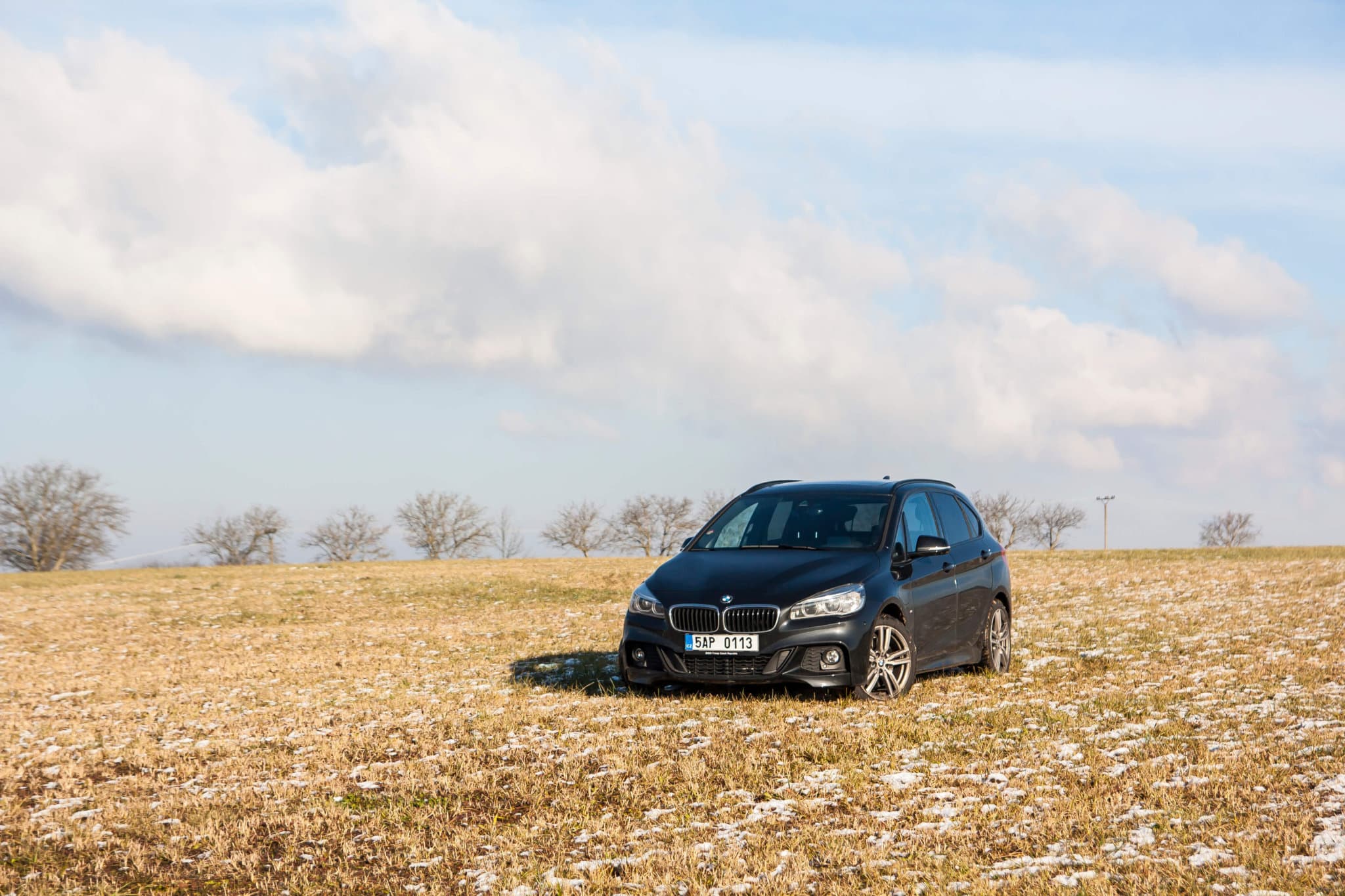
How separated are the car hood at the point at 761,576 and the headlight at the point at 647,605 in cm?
5

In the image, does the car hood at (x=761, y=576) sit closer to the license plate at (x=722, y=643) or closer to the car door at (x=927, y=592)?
the license plate at (x=722, y=643)

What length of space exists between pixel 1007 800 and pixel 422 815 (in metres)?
3.25

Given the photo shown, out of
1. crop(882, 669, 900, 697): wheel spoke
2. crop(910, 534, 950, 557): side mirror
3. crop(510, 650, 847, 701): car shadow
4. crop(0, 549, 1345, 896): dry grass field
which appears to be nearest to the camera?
crop(0, 549, 1345, 896): dry grass field

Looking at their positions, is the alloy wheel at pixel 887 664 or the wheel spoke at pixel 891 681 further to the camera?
the wheel spoke at pixel 891 681

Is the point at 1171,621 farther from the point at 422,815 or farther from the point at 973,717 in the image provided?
the point at 422,815

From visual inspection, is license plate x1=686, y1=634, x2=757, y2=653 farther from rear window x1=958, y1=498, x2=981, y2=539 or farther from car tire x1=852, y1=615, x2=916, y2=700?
rear window x1=958, y1=498, x2=981, y2=539

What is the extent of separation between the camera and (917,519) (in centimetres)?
1087

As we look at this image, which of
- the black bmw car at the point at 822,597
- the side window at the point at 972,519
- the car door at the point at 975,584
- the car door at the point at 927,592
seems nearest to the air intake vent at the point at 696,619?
the black bmw car at the point at 822,597

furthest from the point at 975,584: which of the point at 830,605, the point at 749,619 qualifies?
the point at 749,619

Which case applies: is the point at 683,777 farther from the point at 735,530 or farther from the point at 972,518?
the point at 972,518

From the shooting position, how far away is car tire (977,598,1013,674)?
11.4 metres

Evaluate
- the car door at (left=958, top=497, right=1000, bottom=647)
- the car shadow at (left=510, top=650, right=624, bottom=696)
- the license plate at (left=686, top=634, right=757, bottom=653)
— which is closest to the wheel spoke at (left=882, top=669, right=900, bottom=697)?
the license plate at (left=686, top=634, right=757, bottom=653)

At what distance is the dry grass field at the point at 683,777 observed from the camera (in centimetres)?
521

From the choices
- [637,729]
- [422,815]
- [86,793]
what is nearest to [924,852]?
[422,815]
